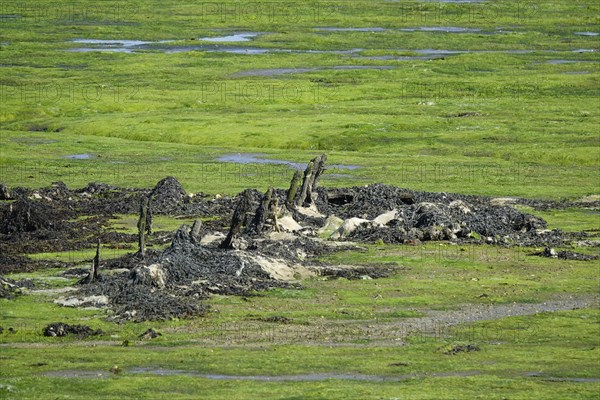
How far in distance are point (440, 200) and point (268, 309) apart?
1829cm

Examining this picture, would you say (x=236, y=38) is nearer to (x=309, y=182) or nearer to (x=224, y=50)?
(x=224, y=50)

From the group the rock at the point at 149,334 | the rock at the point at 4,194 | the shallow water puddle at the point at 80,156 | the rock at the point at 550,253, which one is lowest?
the shallow water puddle at the point at 80,156

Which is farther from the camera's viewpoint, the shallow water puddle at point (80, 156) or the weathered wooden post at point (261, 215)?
the shallow water puddle at point (80, 156)

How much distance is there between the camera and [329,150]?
78.6 m

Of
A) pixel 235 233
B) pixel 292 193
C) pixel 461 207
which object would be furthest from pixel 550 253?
pixel 235 233

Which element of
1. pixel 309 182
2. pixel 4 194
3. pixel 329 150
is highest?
pixel 309 182

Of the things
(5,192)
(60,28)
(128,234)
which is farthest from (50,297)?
(60,28)

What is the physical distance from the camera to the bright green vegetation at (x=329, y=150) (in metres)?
31.5

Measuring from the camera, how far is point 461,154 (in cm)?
7606

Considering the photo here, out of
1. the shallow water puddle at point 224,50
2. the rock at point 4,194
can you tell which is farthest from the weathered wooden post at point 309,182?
the shallow water puddle at point 224,50

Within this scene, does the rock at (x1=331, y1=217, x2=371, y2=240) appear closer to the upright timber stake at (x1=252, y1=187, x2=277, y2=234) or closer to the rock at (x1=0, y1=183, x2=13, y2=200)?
the upright timber stake at (x1=252, y1=187, x2=277, y2=234)

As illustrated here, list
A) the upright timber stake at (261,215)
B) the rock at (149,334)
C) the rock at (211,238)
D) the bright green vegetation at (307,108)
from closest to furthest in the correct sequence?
the rock at (149,334) < the rock at (211,238) < the upright timber stake at (261,215) < the bright green vegetation at (307,108)

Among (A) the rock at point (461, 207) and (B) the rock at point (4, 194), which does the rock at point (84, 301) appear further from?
(B) the rock at point (4, 194)

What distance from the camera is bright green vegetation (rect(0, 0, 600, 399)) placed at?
3153 centimetres
